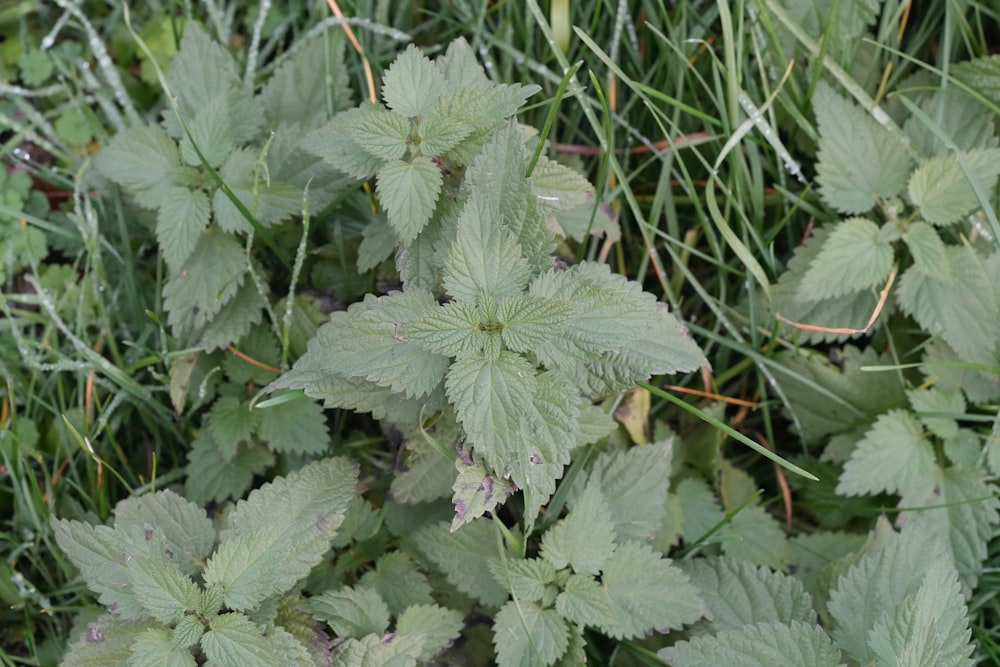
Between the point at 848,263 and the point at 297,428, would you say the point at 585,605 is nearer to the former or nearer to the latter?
the point at 297,428

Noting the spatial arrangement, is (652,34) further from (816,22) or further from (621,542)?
(621,542)

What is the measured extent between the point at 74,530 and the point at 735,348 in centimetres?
158

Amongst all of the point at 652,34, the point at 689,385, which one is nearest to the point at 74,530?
the point at 689,385

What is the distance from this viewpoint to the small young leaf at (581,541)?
1867 mm

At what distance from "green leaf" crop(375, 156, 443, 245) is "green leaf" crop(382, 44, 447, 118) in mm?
129

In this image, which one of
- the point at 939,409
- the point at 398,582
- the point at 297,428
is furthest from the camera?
the point at 939,409

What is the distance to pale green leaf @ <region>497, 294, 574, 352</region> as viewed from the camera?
1.63 m

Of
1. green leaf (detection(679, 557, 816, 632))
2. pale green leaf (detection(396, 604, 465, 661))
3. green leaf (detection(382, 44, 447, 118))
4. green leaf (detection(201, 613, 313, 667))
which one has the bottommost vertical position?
green leaf (detection(679, 557, 816, 632))

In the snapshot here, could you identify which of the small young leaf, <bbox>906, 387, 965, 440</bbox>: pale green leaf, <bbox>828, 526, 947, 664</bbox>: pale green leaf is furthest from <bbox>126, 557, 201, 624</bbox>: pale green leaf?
<bbox>906, 387, 965, 440</bbox>: pale green leaf

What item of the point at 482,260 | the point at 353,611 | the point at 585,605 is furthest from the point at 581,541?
the point at 482,260

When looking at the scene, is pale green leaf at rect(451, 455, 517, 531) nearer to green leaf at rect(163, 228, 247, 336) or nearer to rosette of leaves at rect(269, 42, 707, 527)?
rosette of leaves at rect(269, 42, 707, 527)

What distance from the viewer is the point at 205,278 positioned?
2.08 meters

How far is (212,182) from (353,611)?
1031mm

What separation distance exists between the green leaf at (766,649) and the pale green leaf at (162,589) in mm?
984
